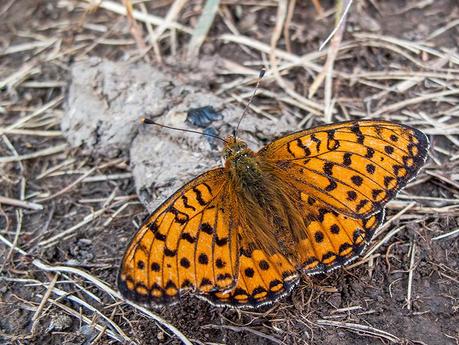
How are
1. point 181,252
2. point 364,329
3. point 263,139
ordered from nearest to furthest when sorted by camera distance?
point 181,252 < point 364,329 < point 263,139

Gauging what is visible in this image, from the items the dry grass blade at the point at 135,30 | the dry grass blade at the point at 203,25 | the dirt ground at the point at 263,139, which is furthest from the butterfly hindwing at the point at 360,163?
the dry grass blade at the point at 135,30

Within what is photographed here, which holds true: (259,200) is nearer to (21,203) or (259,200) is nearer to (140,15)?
(21,203)

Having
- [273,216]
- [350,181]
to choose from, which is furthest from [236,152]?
[350,181]

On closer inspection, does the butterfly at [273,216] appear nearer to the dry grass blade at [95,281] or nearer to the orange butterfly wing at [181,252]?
the orange butterfly wing at [181,252]

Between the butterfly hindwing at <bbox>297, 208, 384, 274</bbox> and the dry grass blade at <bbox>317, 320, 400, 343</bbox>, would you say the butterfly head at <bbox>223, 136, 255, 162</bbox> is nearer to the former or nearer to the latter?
the butterfly hindwing at <bbox>297, 208, 384, 274</bbox>

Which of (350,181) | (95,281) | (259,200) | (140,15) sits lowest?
(95,281)

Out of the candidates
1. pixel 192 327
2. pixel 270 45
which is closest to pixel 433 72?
pixel 270 45

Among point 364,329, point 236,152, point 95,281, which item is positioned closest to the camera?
point 364,329
